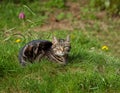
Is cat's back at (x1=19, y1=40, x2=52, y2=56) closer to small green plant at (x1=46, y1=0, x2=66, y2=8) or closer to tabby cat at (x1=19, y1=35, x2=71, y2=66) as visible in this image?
tabby cat at (x1=19, y1=35, x2=71, y2=66)

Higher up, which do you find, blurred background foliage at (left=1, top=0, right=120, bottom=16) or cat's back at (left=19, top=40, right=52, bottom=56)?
cat's back at (left=19, top=40, right=52, bottom=56)

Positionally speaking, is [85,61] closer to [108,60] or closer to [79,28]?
[108,60]

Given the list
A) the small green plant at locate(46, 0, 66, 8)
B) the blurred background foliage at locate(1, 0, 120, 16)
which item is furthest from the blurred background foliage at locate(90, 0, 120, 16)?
the small green plant at locate(46, 0, 66, 8)

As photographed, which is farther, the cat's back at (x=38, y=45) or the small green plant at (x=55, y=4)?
the small green plant at (x=55, y=4)

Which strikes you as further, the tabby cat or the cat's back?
the cat's back

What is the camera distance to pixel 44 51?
6.81 m

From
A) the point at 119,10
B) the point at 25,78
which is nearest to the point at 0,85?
the point at 25,78

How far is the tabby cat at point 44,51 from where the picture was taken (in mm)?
6664

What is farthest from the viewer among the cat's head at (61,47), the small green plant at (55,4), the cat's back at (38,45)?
the small green plant at (55,4)

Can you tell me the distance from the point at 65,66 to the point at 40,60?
36 centimetres

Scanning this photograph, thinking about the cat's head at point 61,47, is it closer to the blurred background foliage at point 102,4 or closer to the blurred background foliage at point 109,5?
the blurred background foliage at point 102,4

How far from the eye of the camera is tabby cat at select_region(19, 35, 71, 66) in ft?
21.9

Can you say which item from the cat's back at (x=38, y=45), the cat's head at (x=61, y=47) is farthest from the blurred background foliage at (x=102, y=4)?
the cat's head at (x=61, y=47)

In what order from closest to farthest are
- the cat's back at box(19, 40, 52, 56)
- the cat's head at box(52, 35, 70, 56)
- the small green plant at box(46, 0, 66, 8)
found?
1. the cat's head at box(52, 35, 70, 56)
2. the cat's back at box(19, 40, 52, 56)
3. the small green plant at box(46, 0, 66, 8)
